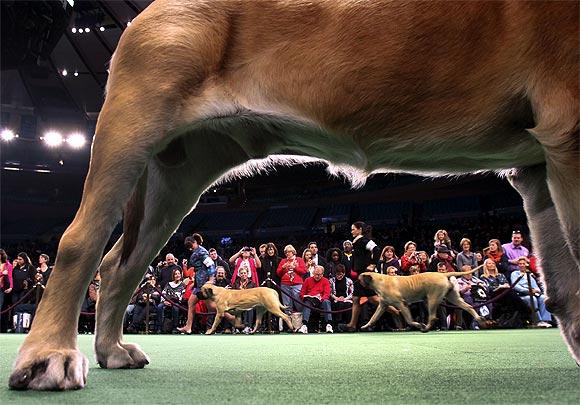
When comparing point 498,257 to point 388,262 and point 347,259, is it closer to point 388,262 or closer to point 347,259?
point 388,262

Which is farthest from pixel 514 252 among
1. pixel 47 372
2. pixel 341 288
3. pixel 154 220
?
pixel 47 372

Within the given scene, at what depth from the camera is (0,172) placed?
1332 inches

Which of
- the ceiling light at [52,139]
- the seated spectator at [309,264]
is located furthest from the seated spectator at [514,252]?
the ceiling light at [52,139]

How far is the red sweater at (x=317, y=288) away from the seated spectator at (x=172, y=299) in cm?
298

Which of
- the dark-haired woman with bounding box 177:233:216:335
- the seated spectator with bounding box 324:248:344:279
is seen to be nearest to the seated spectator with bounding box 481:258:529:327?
the seated spectator with bounding box 324:248:344:279

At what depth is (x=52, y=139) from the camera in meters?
35.0

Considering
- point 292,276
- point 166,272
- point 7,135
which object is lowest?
point 292,276

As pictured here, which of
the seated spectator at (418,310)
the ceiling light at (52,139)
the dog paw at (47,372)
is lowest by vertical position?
the dog paw at (47,372)

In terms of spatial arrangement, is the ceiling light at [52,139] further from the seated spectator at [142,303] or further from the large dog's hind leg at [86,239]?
the large dog's hind leg at [86,239]

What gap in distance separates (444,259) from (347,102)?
416 inches

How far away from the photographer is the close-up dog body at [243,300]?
39.4 feet

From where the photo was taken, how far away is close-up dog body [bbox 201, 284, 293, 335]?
473 inches

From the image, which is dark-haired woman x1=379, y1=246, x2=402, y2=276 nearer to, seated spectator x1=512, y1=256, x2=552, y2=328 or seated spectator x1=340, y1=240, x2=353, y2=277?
seated spectator x1=340, y1=240, x2=353, y2=277

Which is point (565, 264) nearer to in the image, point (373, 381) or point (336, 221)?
point (373, 381)
